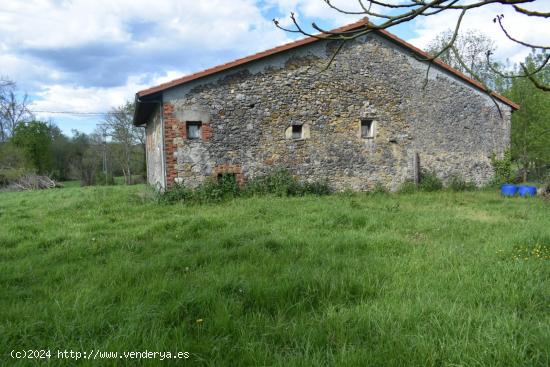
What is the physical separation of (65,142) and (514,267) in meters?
43.8

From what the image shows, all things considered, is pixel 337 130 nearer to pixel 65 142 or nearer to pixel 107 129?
pixel 107 129

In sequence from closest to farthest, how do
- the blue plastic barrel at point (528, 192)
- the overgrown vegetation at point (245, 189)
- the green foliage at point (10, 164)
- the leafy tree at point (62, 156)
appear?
1. the overgrown vegetation at point (245, 189)
2. the blue plastic barrel at point (528, 192)
3. the green foliage at point (10, 164)
4. the leafy tree at point (62, 156)

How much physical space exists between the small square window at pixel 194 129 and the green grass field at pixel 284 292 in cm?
424

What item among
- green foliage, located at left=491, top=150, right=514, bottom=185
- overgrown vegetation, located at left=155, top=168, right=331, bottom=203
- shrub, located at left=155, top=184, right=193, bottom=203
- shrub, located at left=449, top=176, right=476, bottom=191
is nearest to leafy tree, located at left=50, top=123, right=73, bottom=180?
shrub, located at left=155, top=184, right=193, bottom=203

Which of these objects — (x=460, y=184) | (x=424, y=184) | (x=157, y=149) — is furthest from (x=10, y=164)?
(x=460, y=184)

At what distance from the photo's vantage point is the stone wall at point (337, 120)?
1032 cm

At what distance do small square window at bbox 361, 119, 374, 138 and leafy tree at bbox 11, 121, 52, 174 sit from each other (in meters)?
30.3

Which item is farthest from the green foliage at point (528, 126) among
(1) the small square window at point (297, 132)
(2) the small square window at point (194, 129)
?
(2) the small square window at point (194, 129)

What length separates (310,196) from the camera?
1070 cm

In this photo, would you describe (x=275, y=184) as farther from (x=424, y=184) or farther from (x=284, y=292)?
(x=284, y=292)


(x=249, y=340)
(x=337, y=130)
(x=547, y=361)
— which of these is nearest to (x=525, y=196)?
(x=337, y=130)

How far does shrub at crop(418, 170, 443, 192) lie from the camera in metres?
12.5

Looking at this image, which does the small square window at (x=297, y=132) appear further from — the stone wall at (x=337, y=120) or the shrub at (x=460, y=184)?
the shrub at (x=460, y=184)

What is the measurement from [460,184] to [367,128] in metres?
4.37
